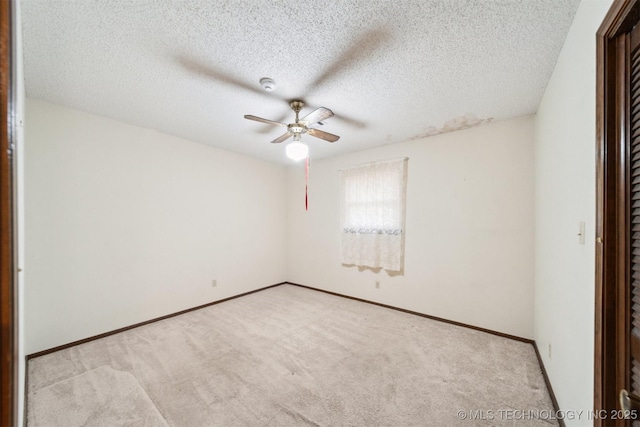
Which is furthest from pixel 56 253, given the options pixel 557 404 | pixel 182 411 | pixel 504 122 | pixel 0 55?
pixel 504 122

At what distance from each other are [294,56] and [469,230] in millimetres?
2720

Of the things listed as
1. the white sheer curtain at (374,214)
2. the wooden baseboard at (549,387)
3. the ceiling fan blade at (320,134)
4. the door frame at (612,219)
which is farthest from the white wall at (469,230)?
the door frame at (612,219)

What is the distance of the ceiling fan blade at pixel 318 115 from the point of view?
2.06 metres

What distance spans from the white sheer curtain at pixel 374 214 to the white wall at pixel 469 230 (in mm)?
135

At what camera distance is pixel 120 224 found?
9.63 ft

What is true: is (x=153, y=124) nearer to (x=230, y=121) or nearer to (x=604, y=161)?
(x=230, y=121)

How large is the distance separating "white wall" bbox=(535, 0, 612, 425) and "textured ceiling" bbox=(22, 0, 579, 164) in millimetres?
229

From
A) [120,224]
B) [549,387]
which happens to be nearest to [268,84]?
[120,224]

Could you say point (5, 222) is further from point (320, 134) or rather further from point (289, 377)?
point (320, 134)

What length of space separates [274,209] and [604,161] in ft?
14.5

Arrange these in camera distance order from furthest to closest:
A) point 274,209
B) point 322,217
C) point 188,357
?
point 274,209 < point 322,217 < point 188,357

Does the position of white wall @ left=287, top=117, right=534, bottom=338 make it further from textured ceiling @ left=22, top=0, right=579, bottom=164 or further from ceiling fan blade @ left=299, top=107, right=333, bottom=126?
ceiling fan blade @ left=299, top=107, right=333, bottom=126

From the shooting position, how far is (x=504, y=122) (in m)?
2.83

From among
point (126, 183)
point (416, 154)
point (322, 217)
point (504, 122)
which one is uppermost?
point (504, 122)
